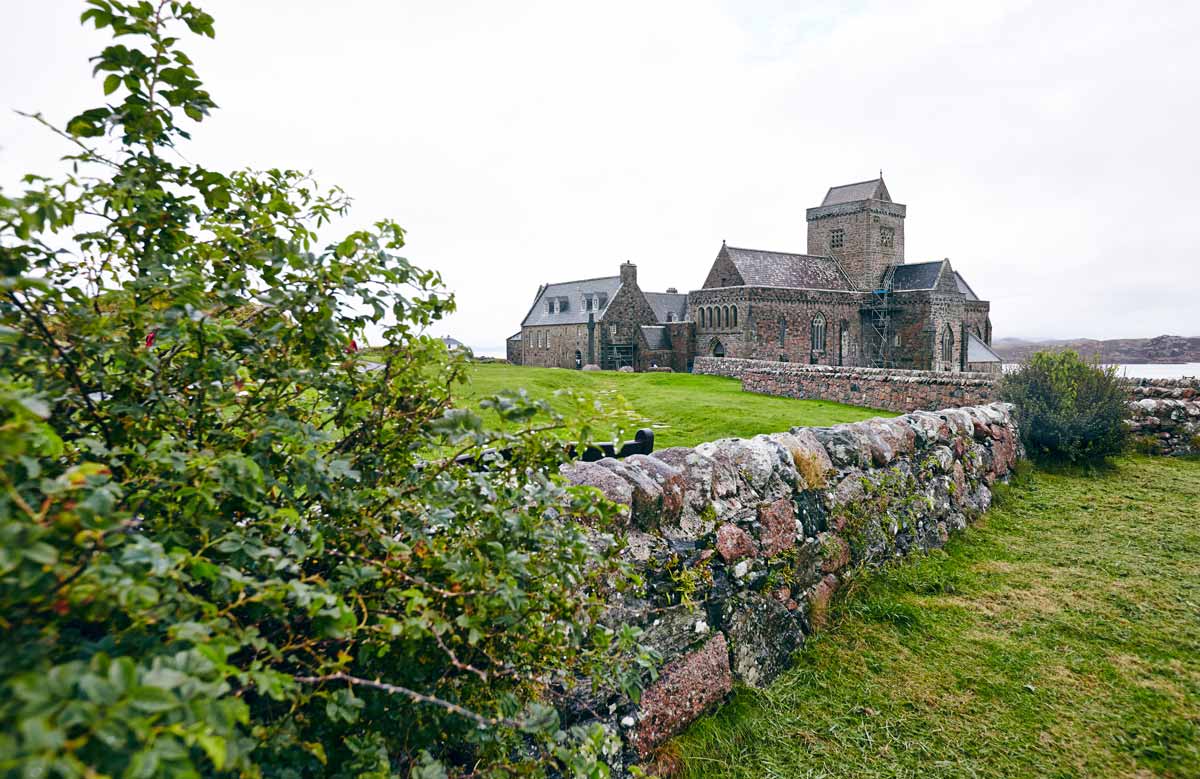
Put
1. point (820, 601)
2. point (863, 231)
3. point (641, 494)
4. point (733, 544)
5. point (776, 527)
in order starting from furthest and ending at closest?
point (863, 231)
point (820, 601)
point (776, 527)
point (733, 544)
point (641, 494)

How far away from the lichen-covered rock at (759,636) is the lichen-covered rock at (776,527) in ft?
1.22

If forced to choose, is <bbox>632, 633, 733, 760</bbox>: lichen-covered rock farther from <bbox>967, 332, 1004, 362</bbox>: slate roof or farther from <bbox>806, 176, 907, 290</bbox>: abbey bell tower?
<bbox>967, 332, 1004, 362</bbox>: slate roof

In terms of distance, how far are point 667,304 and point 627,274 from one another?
8.08m

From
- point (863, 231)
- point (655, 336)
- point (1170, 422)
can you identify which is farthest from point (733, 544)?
point (863, 231)

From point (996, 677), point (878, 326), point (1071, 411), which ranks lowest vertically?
point (996, 677)

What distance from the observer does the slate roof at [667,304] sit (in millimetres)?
57000

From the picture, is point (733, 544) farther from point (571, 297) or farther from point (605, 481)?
point (571, 297)

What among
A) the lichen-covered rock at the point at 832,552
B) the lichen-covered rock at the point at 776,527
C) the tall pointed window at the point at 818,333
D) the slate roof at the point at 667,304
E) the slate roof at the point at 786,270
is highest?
the slate roof at the point at 786,270

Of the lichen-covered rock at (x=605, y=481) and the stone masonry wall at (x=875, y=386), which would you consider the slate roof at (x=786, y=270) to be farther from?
the lichen-covered rock at (x=605, y=481)

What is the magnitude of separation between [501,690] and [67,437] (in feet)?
5.41

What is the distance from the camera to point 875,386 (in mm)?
20484

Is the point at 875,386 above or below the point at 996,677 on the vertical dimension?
above

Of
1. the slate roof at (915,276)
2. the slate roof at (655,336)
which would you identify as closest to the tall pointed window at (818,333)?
the slate roof at (915,276)

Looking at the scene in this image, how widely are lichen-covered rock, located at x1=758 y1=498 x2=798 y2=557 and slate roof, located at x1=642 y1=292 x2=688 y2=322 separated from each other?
5148 centimetres
